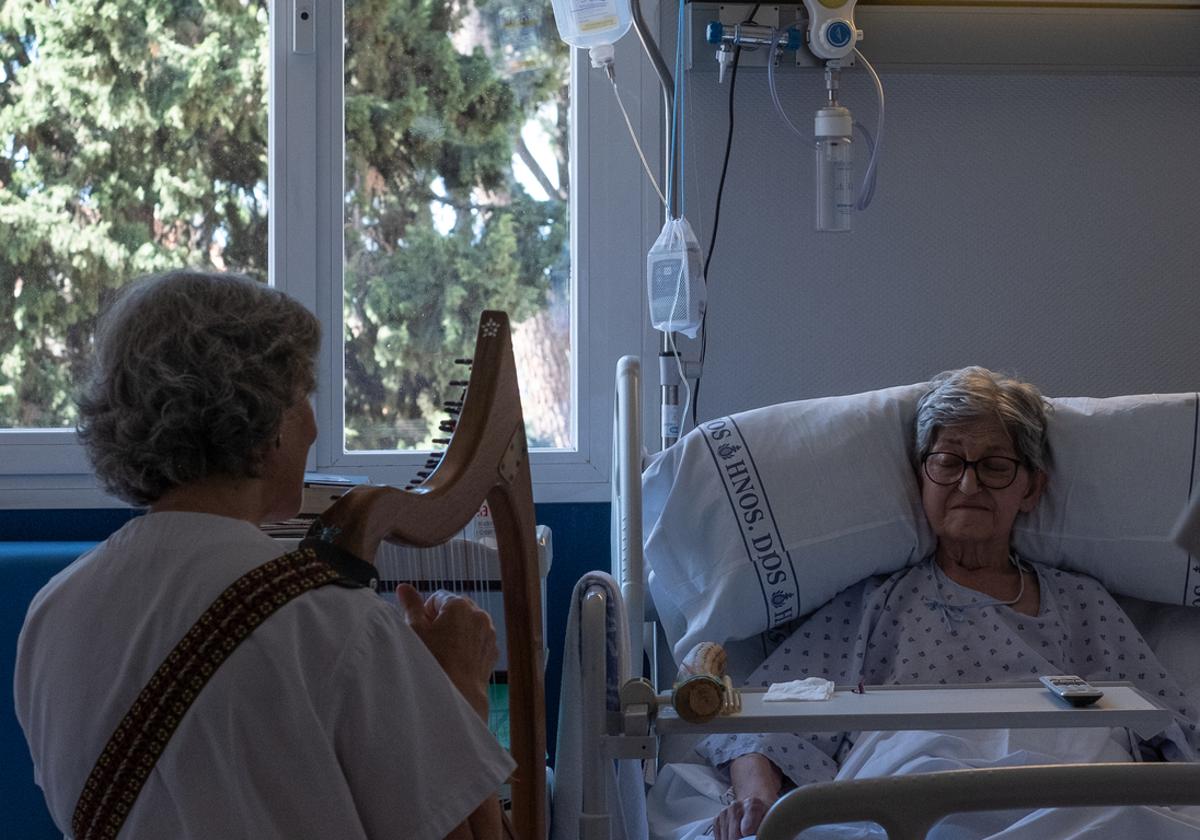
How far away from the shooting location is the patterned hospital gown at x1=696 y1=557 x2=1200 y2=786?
201 cm

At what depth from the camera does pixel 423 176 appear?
2.96 meters

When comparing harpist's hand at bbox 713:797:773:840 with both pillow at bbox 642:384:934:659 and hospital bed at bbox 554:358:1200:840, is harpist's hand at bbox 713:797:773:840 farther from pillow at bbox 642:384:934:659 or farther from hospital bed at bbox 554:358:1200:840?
pillow at bbox 642:384:934:659

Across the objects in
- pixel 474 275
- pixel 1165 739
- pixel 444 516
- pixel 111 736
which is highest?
pixel 474 275

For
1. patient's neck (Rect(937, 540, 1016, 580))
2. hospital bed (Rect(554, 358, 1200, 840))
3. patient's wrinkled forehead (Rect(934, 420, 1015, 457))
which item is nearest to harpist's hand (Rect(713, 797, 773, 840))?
hospital bed (Rect(554, 358, 1200, 840))

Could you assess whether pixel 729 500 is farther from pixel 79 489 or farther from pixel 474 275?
pixel 79 489

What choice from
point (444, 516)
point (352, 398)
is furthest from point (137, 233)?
point (444, 516)

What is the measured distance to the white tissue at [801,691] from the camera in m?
1.44

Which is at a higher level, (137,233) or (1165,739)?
(137,233)

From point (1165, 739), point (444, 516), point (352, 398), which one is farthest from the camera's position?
point (352, 398)

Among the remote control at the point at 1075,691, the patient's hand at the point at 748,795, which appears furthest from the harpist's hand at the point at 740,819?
the remote control at the point at 1075,691

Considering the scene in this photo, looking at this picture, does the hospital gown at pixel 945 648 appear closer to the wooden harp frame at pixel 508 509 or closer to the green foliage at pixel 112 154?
the wooden harp frame at pixel 508 509

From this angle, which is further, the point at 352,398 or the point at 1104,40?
the point at 352,398

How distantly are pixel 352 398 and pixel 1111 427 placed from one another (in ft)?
5.26

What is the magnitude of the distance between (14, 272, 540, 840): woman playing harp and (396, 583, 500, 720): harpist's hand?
0.39 ft
